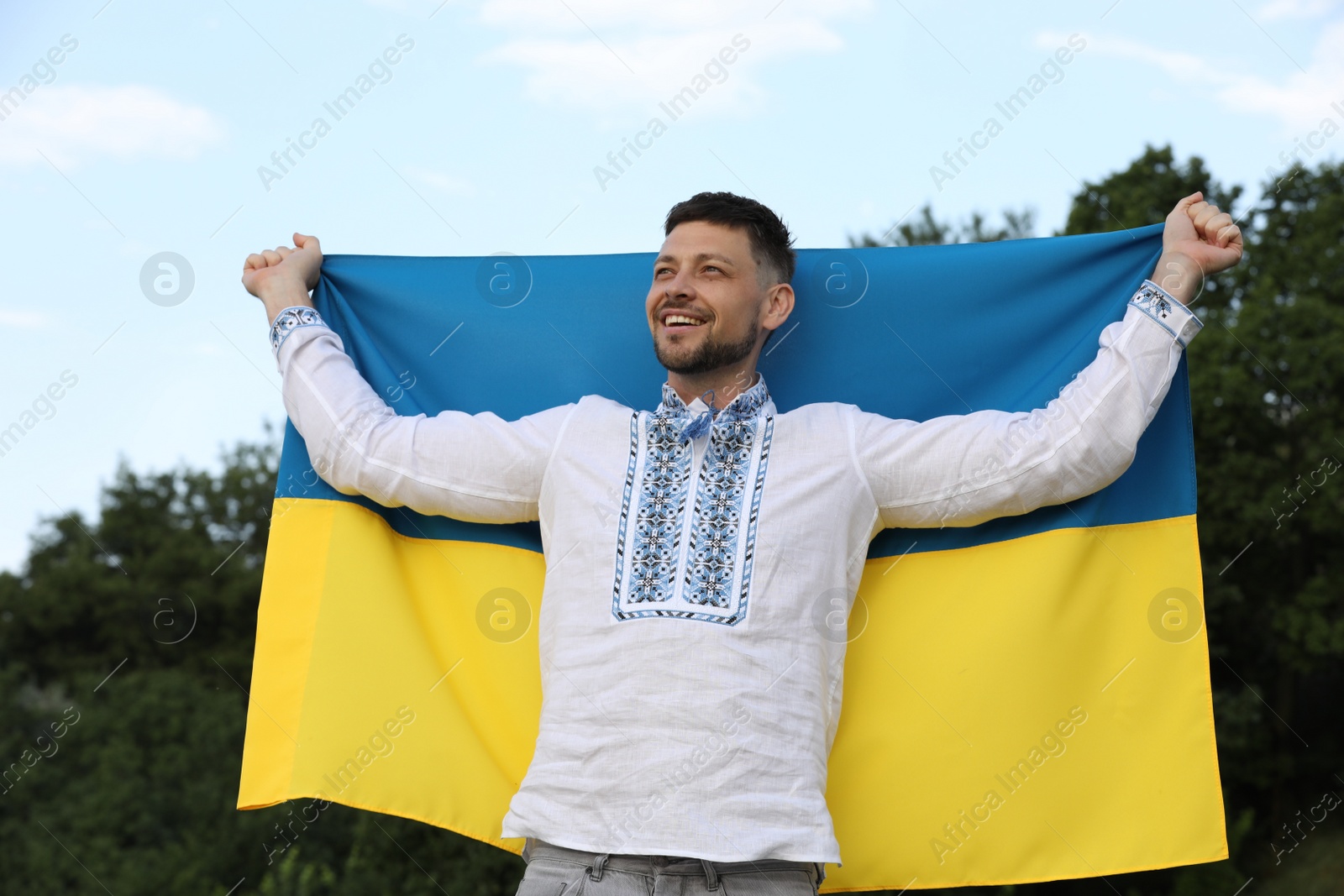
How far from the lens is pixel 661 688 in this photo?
2.59 metres

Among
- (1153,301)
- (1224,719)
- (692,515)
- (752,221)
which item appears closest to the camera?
(692,515)

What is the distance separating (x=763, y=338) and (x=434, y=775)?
1479 millimetres

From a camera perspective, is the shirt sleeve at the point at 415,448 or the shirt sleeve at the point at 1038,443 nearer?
the shirt sleeve at the point at 1038,443

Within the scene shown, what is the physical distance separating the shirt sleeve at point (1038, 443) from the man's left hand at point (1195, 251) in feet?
0.18

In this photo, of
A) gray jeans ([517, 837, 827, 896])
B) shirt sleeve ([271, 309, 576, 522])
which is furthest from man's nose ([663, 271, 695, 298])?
gray jeans ([517, 837, 827, 896])

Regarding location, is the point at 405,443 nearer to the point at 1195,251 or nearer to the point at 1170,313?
the point at 1170,313

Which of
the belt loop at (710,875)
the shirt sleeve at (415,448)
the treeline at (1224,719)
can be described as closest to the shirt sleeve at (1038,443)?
the shirt sleeve at (415,448)

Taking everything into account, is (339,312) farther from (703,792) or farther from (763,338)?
(703,792)

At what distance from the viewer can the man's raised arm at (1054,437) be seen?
110 inches

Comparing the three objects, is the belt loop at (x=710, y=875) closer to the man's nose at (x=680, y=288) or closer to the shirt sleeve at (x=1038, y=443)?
the shirt sleeve at (x=1038, y=443)

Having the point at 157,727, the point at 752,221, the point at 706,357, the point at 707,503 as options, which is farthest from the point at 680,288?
the point at 157,727

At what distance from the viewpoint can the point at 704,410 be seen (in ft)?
9.67

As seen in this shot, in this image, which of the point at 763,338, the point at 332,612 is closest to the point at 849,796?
the point at 763,338

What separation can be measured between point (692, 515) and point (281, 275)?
147cm
